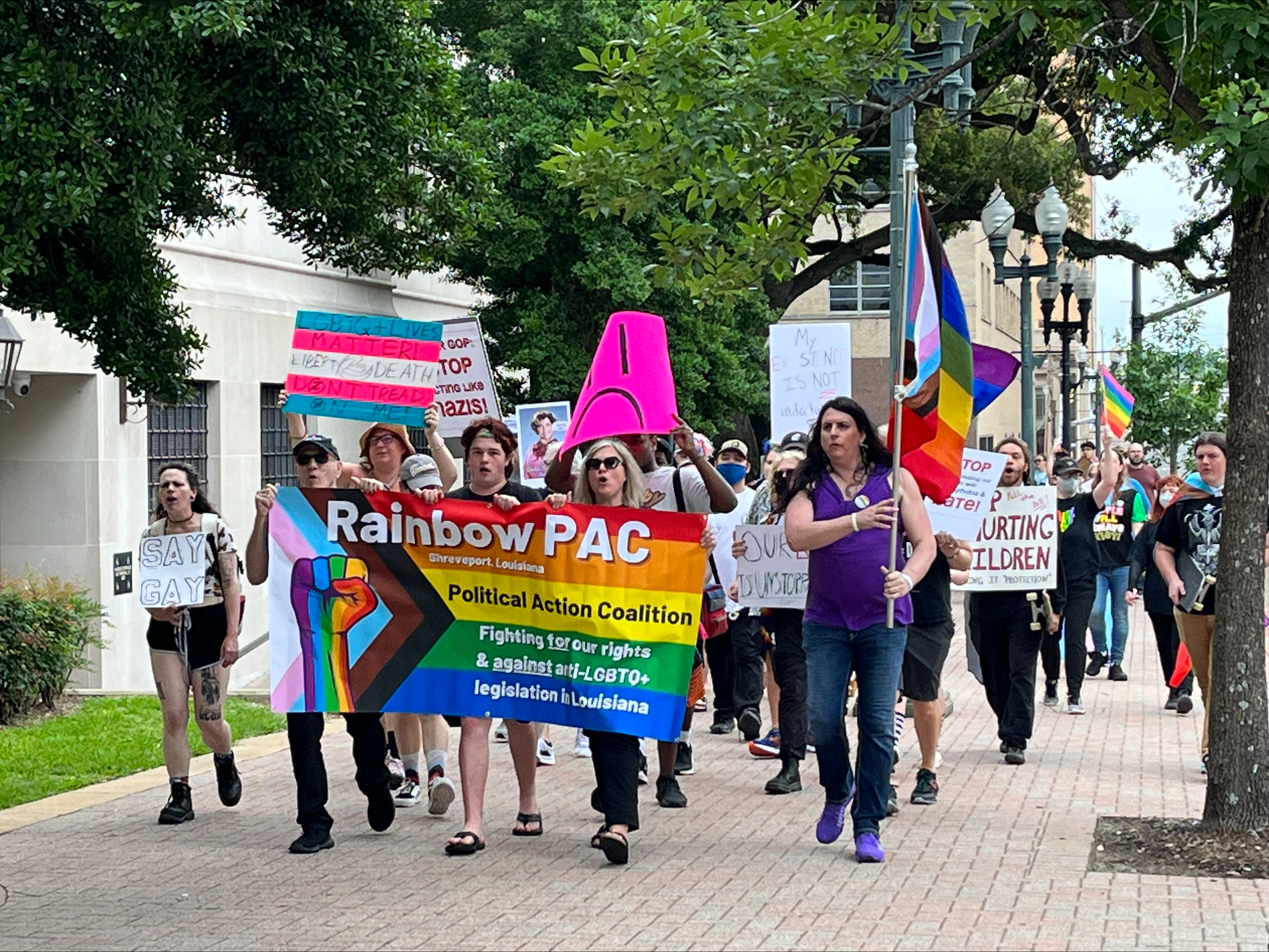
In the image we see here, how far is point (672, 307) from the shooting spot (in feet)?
79.1

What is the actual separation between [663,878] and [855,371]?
42.4 metres

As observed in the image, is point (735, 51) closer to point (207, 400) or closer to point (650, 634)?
point (650, 634)

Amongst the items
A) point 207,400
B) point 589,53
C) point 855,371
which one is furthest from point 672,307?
point 855,371

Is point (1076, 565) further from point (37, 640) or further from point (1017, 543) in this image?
point (37, 640)

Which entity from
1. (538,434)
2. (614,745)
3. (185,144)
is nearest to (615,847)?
(614,745)

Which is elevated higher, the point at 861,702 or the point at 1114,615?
the point at 861,702

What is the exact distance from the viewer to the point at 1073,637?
14117 mm

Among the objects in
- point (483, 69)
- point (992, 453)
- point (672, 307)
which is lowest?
point (992, 453)

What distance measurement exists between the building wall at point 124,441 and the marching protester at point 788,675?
8.37 m

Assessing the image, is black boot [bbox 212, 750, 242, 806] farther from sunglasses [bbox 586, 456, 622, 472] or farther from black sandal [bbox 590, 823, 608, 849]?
sunglasses [bbox 586, 456, 622, 472]

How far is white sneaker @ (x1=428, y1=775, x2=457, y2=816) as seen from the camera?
9266 mm

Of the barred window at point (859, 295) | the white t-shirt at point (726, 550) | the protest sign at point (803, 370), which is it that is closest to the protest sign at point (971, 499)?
the white t-shirt at point (726, 550)

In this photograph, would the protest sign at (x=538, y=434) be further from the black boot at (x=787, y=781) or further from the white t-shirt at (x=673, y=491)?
the white t-shirt at (x=673, y=491)

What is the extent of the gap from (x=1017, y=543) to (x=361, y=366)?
4.59 metres
